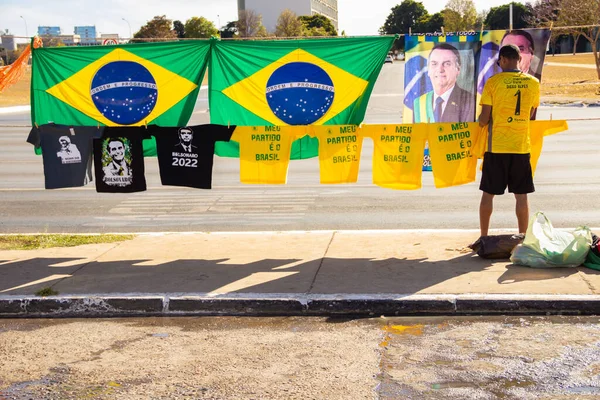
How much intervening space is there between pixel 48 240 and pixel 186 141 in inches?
81.7

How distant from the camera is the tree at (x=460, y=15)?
105500mm

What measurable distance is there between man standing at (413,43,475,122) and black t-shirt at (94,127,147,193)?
3.19 metres

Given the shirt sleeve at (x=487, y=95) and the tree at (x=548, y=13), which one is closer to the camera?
the shirt sleeve at (x=487, y=95)

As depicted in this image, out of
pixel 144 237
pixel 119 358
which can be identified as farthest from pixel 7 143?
pixel 119 358

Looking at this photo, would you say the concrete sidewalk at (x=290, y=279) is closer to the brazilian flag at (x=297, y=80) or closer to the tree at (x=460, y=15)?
the brazilian flag at (x=297, y=80)

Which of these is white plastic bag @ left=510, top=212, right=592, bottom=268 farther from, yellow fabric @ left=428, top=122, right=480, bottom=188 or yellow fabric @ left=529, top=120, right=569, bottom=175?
yellow fabric @ left=428, top=122, right=480, bottom=188

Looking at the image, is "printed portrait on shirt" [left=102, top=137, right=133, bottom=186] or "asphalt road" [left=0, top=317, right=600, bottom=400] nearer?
"asphalt road" [left=0, top=317, right=600, bottom=400]

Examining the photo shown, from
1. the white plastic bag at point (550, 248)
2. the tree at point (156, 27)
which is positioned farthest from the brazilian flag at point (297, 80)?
the tree at point (156, 27)

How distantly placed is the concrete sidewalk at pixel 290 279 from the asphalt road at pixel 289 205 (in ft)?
5.83

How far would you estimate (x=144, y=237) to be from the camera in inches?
372

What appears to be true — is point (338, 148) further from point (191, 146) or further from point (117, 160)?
point (117, 160)

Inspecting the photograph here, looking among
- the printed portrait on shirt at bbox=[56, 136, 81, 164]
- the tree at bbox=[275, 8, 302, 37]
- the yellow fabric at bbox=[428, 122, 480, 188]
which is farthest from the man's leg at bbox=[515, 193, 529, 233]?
the tree at bbox=[275, 8, 302, 37]

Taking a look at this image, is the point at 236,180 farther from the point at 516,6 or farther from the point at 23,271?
the point at 516,6

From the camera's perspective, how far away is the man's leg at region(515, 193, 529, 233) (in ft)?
26.1
